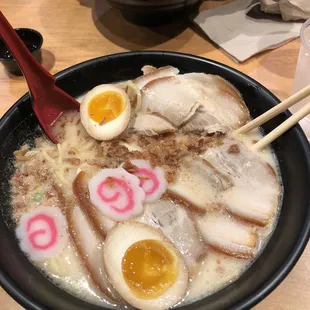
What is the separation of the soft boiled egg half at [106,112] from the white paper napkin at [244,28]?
83 centimetres

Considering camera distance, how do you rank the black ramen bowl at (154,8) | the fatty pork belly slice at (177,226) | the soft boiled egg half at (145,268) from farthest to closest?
the black ramen bowl at (154,8)
the fatty pork belly slice at (177,226)
the soft boiled egg half at (145,268)

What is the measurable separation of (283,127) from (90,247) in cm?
81

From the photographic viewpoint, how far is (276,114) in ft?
4.81

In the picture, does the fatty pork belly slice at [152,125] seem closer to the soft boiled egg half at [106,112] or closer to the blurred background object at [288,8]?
the soft boiled egg half at [106,112]

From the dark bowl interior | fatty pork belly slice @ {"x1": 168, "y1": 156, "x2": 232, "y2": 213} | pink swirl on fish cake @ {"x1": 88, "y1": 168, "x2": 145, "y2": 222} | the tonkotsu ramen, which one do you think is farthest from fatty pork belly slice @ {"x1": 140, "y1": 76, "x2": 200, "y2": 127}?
the dark bowl interior

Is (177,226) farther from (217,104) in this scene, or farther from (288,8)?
(288,8)

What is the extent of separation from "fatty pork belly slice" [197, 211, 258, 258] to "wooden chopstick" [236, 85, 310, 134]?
1.23ft

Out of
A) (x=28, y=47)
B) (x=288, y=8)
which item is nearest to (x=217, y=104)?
(x=288, y=8)

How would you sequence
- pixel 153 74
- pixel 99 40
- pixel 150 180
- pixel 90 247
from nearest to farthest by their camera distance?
pixel 90 247 → pixel 150 180 → pixel 153 74 → pixel 99 40

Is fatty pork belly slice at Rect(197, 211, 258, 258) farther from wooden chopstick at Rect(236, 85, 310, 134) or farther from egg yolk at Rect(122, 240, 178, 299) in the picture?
wooden chopstick at Rect(236, 85, 310, 134)

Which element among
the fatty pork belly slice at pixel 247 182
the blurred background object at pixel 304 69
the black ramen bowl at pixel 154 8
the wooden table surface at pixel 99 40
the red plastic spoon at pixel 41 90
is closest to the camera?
the fatty pork belly slice at pixel 247 182

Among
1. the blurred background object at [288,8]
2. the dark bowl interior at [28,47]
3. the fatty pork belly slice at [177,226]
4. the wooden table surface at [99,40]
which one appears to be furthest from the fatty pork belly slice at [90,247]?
the blurred background object at [288,8]

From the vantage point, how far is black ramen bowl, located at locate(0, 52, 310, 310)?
1.15m

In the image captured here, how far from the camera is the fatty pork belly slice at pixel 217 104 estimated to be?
62.1 inches
